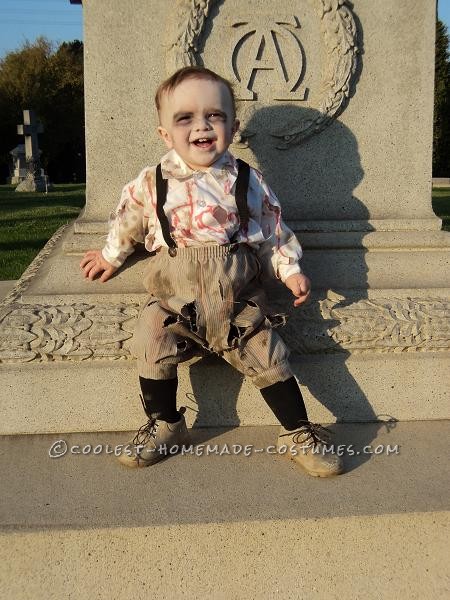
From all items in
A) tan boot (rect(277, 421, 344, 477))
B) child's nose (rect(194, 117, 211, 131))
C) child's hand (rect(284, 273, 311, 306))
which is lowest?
tan boot (rect(277, 421, 344, 477))

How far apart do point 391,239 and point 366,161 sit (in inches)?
14.5

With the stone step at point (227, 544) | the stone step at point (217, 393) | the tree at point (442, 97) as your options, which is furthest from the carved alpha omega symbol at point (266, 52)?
the tree at point (442, 97)

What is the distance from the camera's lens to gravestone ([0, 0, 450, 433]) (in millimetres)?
2416

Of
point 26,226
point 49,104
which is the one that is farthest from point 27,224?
point 49,104

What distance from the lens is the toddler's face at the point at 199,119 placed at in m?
2.22

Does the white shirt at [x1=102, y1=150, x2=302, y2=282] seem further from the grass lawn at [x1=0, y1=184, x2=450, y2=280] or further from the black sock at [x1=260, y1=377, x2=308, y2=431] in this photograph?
the grass lawn at [x1=0, y1=184, x2=450, y2=280]

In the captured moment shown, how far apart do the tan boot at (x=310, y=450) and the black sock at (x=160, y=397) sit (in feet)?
1.28

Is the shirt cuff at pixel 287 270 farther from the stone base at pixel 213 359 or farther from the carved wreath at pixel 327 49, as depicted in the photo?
the carved wreath at pixel 327 49

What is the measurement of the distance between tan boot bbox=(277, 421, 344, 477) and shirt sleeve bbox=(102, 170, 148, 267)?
90cm

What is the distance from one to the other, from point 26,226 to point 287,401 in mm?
7703

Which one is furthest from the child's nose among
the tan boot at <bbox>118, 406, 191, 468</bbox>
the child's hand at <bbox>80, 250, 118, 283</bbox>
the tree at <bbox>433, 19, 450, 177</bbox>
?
the tree at <bbox>433, 19, 450, 177</bbox>

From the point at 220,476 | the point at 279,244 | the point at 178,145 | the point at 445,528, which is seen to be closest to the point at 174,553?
the point at 220,476

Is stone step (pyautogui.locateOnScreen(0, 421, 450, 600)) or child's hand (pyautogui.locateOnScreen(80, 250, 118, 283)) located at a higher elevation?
child's hand (pyautogui.locateOnScreen(80, 250, 118, 283))

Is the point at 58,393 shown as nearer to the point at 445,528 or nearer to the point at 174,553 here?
the point at 174,553
